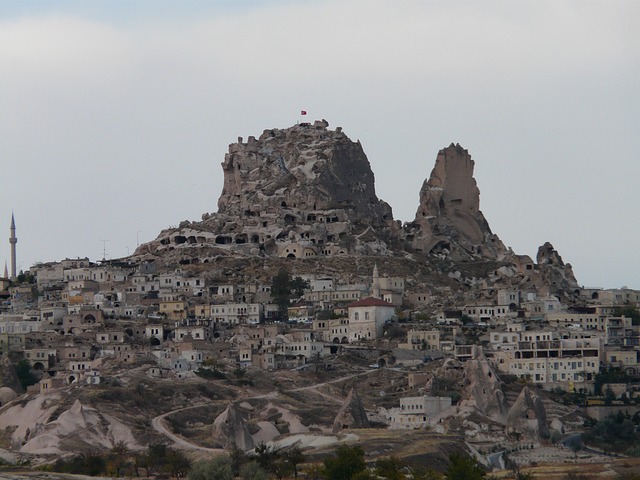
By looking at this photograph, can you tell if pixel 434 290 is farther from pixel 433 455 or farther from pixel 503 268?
pixel 433 455

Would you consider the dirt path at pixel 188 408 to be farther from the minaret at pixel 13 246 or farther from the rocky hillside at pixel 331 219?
the minaret at pixel 13 246

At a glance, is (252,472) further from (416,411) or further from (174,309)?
(174,309)

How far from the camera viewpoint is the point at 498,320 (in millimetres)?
152000

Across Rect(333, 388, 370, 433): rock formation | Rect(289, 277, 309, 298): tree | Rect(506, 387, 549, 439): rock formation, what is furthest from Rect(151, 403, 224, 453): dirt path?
Rect(289, 277, 309, 298): tree

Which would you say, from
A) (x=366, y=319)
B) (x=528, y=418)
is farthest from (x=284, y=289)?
(x=528, y=418)

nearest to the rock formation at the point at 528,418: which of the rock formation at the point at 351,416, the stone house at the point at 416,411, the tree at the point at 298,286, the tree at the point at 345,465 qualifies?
the stone house at the point at 416,411

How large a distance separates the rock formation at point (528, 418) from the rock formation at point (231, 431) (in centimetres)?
1540

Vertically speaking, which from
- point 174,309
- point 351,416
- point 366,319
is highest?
point 174,309

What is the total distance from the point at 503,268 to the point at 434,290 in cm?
1026

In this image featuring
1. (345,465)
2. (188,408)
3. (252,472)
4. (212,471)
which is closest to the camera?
(345,465)

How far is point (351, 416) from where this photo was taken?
125500 mm

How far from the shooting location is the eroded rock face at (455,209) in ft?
584

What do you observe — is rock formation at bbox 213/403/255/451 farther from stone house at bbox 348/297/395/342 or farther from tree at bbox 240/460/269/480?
stone house at bbox 348/297/395/342

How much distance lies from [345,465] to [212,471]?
6.55 meters
